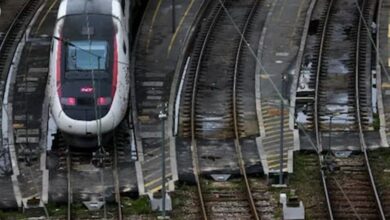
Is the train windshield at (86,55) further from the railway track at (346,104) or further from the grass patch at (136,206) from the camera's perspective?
A: the railway track at (346,104)

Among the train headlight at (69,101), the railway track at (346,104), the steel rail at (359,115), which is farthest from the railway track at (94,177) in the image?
the steel rail at (359,115)

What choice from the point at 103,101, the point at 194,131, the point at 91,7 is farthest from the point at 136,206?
the point at 91,7

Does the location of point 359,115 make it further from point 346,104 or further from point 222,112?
point 222,112

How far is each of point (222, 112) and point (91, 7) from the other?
6684 mm

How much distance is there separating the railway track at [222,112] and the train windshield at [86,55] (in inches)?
175

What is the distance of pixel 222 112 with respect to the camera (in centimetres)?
4644

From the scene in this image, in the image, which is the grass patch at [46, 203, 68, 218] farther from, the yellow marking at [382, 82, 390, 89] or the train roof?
the yellow marking at [382, 82, 390, 89]

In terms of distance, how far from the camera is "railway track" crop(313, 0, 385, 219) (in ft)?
127

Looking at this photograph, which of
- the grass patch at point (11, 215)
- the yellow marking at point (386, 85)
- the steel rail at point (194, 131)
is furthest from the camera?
the yellow marking at point (386, 85)

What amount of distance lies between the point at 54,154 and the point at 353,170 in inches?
429

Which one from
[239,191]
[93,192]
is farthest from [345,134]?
[93,192]

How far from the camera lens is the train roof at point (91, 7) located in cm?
4453

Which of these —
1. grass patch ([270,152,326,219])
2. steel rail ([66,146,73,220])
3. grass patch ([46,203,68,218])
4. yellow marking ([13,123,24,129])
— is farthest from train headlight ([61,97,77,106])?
grass patch ([270,152,326,219])

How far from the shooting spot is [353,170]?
4138 cm
